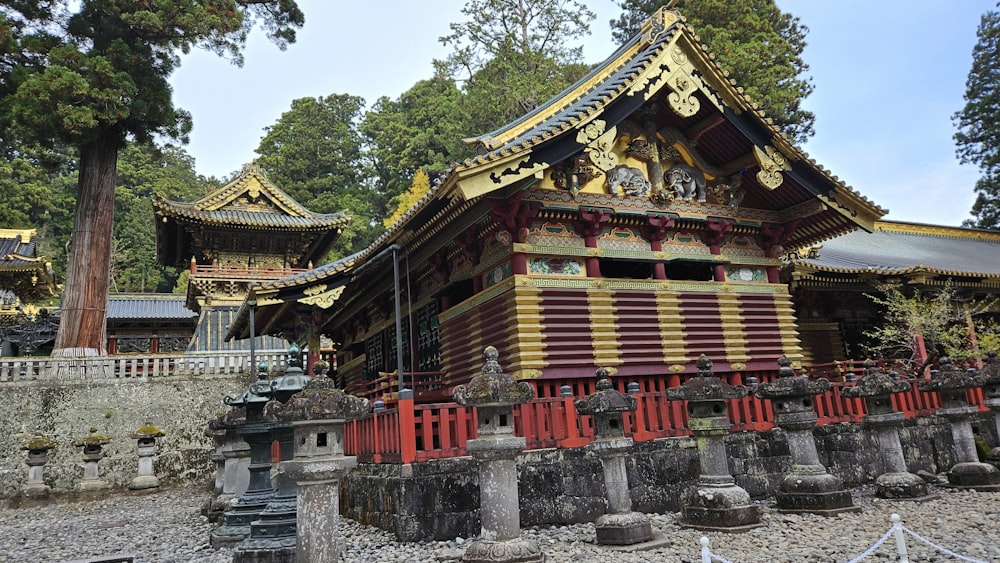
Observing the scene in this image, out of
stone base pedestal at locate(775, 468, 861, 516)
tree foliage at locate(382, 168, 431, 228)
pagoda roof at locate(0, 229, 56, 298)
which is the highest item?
tree foliage at locate(382, 168, 431, 228)

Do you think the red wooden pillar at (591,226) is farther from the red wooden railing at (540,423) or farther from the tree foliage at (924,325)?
the tree foliage at (924,325)

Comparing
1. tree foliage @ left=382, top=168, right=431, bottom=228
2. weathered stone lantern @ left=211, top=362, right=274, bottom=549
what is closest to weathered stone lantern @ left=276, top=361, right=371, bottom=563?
weathered stone lantern @ left=211, top=362, right=274, bottom=549

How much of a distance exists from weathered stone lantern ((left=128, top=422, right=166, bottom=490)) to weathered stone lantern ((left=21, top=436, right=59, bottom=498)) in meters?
1.94

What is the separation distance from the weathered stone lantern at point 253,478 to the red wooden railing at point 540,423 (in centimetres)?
149

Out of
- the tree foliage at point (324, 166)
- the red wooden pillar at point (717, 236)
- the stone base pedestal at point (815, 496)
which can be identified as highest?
the tree foliage at point (324, 166)

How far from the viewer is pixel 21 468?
1702 cm

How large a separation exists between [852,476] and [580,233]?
6168 mm

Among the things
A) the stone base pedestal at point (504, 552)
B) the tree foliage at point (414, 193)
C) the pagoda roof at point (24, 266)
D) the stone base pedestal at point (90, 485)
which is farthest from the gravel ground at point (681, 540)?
the tree foliage at point (414, 193)

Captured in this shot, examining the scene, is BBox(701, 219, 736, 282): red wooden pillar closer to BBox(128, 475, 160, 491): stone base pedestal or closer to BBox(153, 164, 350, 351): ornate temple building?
BBox(128, 475, 160, 491): stone base pedestal

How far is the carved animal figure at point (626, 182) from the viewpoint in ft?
38.9

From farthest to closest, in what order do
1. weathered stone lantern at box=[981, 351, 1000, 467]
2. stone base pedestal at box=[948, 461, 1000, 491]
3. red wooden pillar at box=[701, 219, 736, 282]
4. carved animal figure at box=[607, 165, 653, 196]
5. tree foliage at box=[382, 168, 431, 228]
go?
tree foliage at box=[382, 168, 431, 228] < red wooden pillar at box=[701, 219, 736, 282] < carved animal figure at box=[607, 165, 653, 196] < weathered stone lantern at box=[981, 351, 1000, 467] < stone base pedestal at box=[948, 461, 1000, 491]

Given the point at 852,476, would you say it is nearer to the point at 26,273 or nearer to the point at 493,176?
the point at 493,176

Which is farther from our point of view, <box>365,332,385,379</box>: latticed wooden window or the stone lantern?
<box>365,332,385,379</box>: latticed wooden window

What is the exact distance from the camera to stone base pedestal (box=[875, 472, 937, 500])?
9219 millimetres
